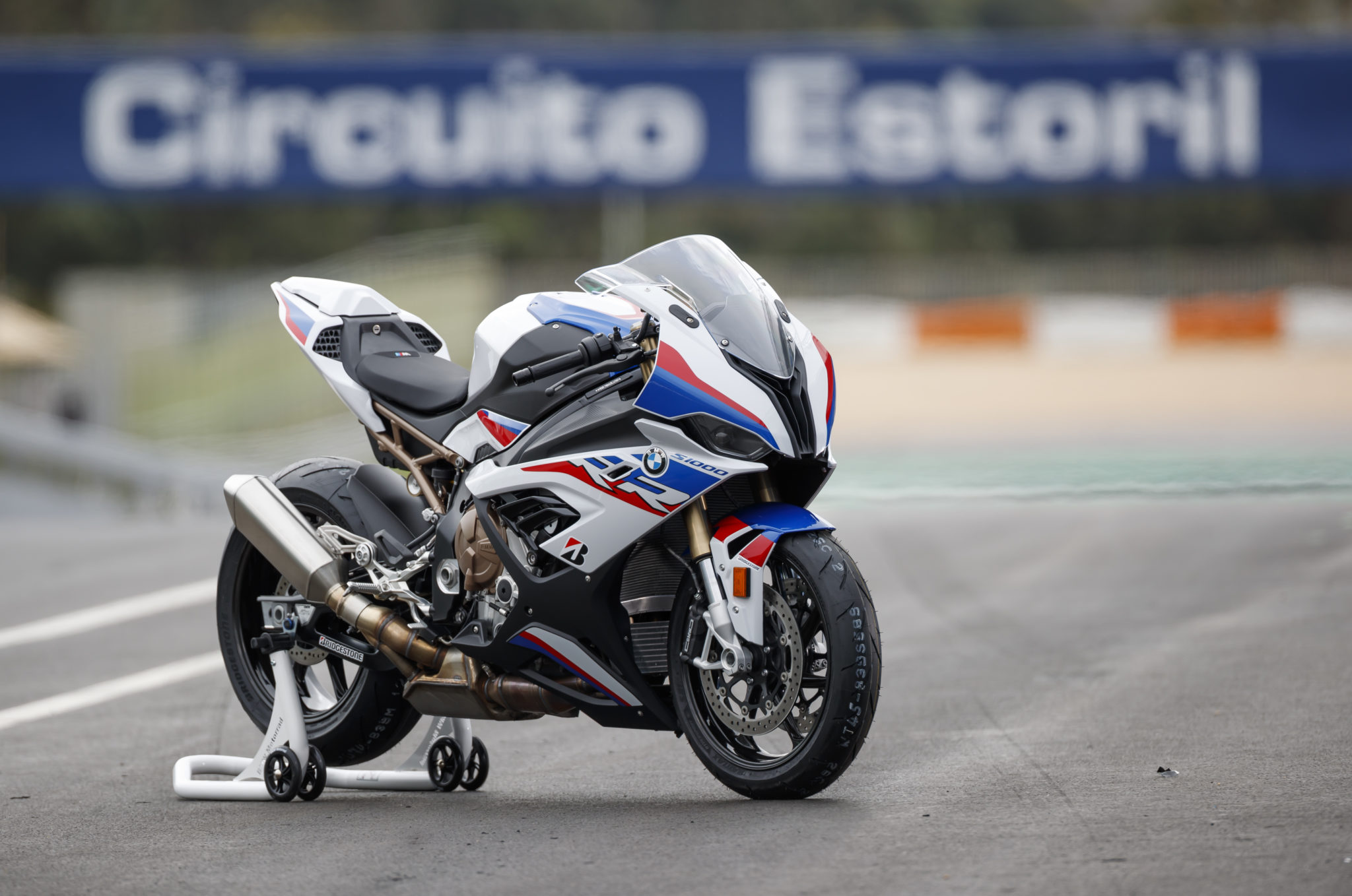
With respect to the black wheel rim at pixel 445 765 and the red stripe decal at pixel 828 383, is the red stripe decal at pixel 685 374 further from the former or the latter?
the black wheel rim at pixel 445 765

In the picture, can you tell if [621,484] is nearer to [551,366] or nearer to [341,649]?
[551,366]

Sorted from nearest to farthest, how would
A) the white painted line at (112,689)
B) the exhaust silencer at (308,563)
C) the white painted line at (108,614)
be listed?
the exhaust silencer at (308,563)
the white painted line at (112,689)
the white painted line at (108,614)

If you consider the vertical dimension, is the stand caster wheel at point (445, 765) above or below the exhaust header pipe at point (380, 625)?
below

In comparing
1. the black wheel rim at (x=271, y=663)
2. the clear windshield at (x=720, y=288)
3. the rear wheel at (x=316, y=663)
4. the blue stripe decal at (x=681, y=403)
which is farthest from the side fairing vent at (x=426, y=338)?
the blue stripe decal at (x=681, y=403)

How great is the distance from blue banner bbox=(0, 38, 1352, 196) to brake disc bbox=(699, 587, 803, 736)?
17645mm

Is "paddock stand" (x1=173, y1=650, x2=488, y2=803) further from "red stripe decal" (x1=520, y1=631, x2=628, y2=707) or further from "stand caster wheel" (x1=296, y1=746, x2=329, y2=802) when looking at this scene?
"red stripe decal" (x1=520, y1=631, x2=628, y2=707)

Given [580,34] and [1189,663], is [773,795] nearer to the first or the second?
[1189,663]

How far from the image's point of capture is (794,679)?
18.8 ft

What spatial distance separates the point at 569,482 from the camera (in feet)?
19.5

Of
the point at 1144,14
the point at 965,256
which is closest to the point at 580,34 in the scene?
the point at 965,256

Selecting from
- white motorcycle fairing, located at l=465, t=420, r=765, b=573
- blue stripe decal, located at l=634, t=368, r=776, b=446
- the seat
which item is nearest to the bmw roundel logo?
white motorcycle fairing, located at l=465, t=420, r=765, b=573

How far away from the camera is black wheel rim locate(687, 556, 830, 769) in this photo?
5758 mm

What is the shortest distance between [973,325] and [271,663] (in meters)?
22.3

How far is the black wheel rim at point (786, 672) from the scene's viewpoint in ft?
18.9
